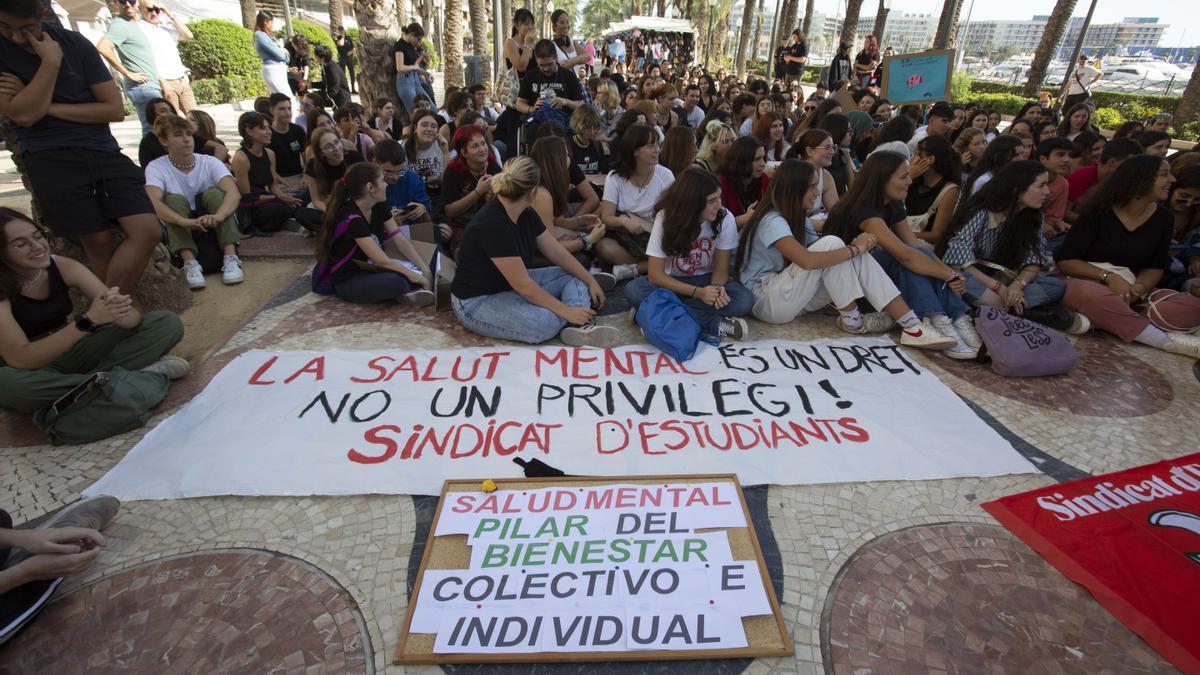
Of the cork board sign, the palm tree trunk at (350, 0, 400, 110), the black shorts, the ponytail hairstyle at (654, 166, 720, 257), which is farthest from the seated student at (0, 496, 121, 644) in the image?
the palm tree trunk at (350, 0, 400, 110)

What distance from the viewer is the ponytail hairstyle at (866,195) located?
14.5ft

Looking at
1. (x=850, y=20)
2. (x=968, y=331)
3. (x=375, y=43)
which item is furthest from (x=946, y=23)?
(x=968, y=331)

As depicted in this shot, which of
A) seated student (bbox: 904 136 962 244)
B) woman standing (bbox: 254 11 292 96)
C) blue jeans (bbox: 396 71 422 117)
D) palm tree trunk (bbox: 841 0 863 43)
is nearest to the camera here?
seated student (bbox: 904 136 962 244)

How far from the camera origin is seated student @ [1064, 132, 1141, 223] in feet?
18.5


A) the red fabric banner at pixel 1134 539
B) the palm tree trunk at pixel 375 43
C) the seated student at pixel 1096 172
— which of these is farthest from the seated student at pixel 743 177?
the palm tree trunk at pixel 375 43

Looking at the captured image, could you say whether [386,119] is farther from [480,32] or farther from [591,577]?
[480,32]

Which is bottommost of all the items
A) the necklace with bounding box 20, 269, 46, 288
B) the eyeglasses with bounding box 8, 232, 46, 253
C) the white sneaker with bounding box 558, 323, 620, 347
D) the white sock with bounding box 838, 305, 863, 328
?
the white sneaker with bounding box 558, 323, 620, 347

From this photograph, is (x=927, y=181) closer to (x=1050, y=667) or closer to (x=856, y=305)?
(x=856, y=305)

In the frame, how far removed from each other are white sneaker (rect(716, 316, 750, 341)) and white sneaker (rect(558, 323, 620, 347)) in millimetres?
751

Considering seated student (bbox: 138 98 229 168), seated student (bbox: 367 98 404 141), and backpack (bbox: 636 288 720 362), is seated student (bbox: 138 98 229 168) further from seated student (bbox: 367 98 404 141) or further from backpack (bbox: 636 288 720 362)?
backpack (bbox: 636 288 720 362)

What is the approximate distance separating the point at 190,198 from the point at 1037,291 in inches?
284

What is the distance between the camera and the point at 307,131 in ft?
24.0

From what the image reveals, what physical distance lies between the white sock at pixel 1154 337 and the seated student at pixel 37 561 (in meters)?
6.49

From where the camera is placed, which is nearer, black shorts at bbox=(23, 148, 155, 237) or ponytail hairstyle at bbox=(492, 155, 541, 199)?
black shorts at bbox=(23, 148, 155, 237)
